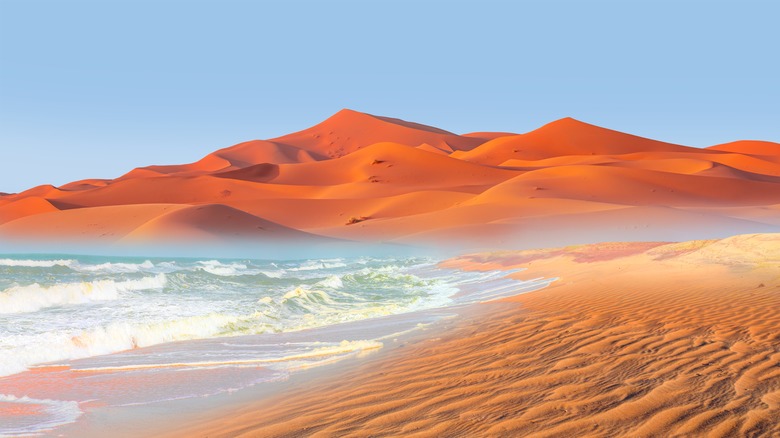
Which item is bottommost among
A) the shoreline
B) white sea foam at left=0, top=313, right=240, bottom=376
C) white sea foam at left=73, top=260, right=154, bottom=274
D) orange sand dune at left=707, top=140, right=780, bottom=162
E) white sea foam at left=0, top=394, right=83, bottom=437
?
the shoreline

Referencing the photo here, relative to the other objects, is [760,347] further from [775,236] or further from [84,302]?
[84,302]

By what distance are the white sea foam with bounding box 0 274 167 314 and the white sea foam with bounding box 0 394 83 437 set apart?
31.7 feet

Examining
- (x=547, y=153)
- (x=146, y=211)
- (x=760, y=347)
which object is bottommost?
(x=760, y=347)

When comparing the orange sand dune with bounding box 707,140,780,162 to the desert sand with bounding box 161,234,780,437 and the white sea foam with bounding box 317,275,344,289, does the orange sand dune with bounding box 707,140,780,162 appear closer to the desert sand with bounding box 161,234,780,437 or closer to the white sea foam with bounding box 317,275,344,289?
the white sea foam with bounding box 317,275,344,289

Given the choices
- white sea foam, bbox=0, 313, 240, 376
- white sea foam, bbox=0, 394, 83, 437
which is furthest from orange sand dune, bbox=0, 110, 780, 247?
white sea foam, bbox=0, 394, 83, 437

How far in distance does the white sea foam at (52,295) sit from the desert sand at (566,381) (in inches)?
451

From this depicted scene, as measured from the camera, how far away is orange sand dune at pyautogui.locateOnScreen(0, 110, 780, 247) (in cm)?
4797

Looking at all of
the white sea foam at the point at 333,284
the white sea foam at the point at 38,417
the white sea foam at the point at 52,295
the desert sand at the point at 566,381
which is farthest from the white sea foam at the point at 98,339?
the white sea foam at the point at 333,284

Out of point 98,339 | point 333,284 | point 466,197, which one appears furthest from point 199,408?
point 466,197

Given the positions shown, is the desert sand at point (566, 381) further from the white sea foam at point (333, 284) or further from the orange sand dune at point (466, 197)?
the orange sand dune at point (466, 197)

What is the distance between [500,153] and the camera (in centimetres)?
11819

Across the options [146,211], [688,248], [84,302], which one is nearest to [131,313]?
[84,302]

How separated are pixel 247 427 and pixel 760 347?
4.45 m

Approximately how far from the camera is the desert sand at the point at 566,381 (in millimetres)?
3926
